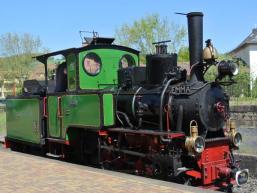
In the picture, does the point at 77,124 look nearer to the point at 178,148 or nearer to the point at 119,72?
the point at 119,72

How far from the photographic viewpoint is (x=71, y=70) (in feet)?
36.9

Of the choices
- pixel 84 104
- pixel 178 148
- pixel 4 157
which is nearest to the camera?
pixel 178 148

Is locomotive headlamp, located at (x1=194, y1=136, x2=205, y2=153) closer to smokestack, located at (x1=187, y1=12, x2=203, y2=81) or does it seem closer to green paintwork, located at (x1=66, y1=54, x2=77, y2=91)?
smokestack, located at (x1=187, y1=12, x2=203, y2=81)

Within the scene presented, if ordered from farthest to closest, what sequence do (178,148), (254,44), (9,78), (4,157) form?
(9,78), (254,44), (4,157), (178,148)

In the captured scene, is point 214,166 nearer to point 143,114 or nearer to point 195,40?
point 143,114

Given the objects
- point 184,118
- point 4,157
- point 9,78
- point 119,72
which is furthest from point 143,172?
point 9,78

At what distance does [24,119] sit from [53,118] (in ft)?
7.15

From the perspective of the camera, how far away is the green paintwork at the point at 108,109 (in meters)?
10.2

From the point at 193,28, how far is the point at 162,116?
1768 mm

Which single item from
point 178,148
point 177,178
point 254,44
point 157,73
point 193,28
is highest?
point 254,44

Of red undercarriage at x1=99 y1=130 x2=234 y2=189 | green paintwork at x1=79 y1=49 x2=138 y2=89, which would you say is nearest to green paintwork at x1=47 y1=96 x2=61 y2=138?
green paintwork at x1=79 y1=49 x2=138 y2=89

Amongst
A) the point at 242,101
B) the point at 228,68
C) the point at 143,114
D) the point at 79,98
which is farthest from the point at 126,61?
the point at 242,101

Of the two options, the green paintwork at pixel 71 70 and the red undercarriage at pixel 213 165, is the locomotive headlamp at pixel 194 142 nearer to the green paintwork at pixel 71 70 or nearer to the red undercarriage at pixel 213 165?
the red undercarriage at pixel 213 165

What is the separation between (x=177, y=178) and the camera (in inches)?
352
